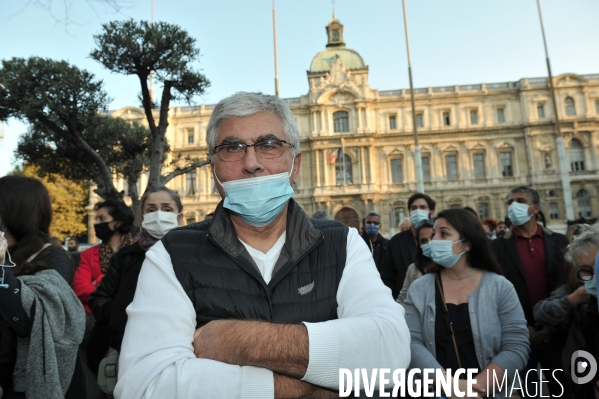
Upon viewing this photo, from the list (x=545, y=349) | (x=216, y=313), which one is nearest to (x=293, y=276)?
(x=216, y=313)

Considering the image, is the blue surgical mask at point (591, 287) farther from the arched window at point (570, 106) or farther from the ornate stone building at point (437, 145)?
the arched window at point (570, 106)

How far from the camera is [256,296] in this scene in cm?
146

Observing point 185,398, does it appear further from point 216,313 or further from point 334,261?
point 334,261

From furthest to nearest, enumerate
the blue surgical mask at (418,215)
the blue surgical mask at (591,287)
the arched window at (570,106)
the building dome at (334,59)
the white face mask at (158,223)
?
the building dome at (334,59)
the arched window at (570,106)
the blue surgical mask at (418,215)
the white face mask at (158,223)
the blue surgical mask at (591,287)

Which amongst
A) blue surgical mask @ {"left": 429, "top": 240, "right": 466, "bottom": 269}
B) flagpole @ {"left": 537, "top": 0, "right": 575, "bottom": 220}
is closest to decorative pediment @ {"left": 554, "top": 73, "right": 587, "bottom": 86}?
flagpole @ {"left": 537, "top": 0, "right": 575, "bottom": 220}

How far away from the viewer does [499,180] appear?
3425 centimetres

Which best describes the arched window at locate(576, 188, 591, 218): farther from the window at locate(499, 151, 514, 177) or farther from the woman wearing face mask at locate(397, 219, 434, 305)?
the woman wearing face mask at locate(397, 219, 434, 305)

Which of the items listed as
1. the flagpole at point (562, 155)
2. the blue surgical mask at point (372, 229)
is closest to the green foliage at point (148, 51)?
the blue surgical mask at point (372, 229)

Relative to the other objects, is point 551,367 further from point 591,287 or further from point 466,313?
point 466,313

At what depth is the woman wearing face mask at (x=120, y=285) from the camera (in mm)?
3006

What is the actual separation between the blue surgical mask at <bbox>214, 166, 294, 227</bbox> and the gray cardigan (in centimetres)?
178

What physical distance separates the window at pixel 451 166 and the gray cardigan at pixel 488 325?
33963 millimetres

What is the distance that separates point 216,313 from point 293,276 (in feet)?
0.98

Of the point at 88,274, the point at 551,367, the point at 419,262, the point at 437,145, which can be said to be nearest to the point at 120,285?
the point at 88,274
